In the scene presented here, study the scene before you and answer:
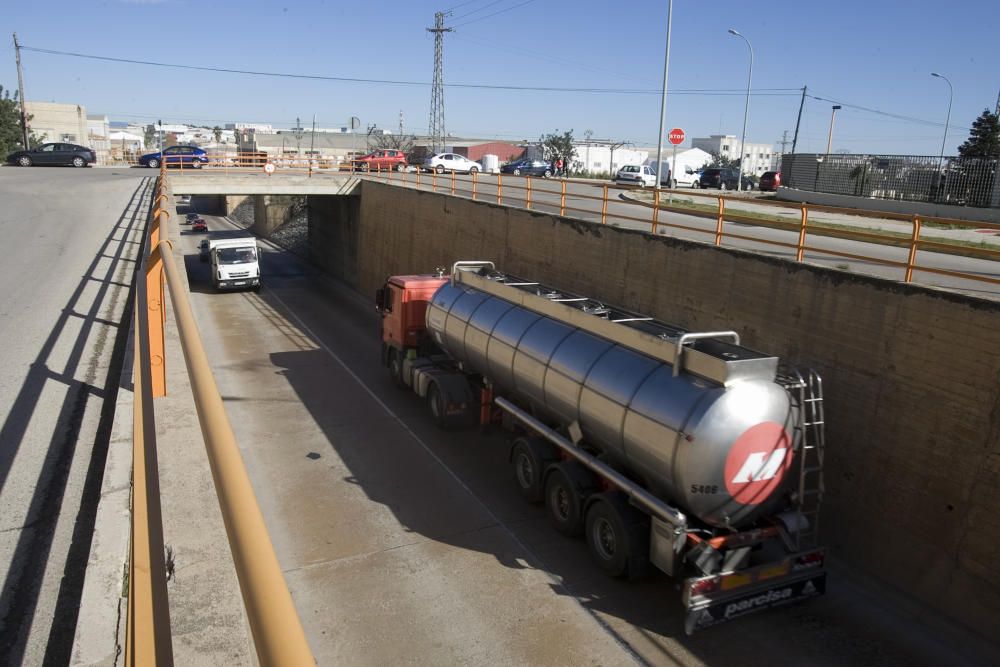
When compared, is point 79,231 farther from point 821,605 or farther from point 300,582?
point 821,605

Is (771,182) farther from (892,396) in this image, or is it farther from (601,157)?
(601,157)

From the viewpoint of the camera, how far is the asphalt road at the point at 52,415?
474cm

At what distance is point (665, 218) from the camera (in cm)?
2284

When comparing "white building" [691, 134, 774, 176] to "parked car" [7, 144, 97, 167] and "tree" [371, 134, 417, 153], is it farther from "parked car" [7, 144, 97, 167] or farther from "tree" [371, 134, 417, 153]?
"parked car" [7, 144, 97, 167]

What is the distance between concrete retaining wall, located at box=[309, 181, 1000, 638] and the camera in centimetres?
839

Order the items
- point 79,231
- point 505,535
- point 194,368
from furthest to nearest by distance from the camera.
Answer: point 79,231 < point 505,535 < point 194,368

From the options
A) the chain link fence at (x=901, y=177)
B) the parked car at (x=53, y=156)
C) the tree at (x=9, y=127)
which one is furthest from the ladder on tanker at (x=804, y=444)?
the tree at (x=9, y=127)

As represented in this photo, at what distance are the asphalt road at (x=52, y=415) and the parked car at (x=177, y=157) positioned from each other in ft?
70.8

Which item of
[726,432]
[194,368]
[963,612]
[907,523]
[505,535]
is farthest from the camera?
[505,535]

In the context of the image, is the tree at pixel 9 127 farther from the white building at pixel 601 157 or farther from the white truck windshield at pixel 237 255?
the white building at pixel 601 157

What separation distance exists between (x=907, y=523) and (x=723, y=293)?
4574mm

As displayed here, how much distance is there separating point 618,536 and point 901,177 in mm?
28519

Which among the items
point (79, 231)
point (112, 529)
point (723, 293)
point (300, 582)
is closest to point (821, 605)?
point (723, 293)

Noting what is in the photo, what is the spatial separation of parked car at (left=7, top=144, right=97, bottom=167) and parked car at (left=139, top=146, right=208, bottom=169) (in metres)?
4.96
